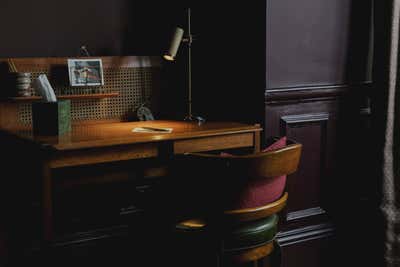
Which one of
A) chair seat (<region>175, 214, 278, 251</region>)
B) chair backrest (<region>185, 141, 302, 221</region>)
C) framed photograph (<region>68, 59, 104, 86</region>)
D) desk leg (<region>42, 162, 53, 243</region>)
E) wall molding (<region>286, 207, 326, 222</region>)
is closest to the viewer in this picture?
chair backrest (<region>185, 141, 302, 221</region>)

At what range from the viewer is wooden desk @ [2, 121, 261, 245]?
2.57 metres

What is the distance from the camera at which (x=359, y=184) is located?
348 centimetres

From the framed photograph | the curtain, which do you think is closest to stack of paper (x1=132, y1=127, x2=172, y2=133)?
the framed photograph

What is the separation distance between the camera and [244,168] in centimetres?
218

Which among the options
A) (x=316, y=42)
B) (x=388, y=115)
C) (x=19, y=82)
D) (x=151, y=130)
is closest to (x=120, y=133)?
(x=151, y=130)

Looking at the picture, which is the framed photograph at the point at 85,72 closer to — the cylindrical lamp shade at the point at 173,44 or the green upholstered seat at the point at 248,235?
the cylindrical lamp shade at the point at 173,44

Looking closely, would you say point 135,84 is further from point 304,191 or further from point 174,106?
point 304,191

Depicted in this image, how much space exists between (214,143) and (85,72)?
99 cm

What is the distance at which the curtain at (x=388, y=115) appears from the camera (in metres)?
3.16

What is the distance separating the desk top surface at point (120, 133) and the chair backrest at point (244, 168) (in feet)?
1.77

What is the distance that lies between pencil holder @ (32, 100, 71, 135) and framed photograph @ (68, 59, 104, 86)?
52 centimetres

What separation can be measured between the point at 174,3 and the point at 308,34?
3.39 feet

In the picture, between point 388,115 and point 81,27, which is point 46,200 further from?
point 388,115

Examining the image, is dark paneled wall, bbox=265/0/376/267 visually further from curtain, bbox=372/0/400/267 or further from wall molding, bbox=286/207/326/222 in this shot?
curtain, bbox=372/0/400/267
